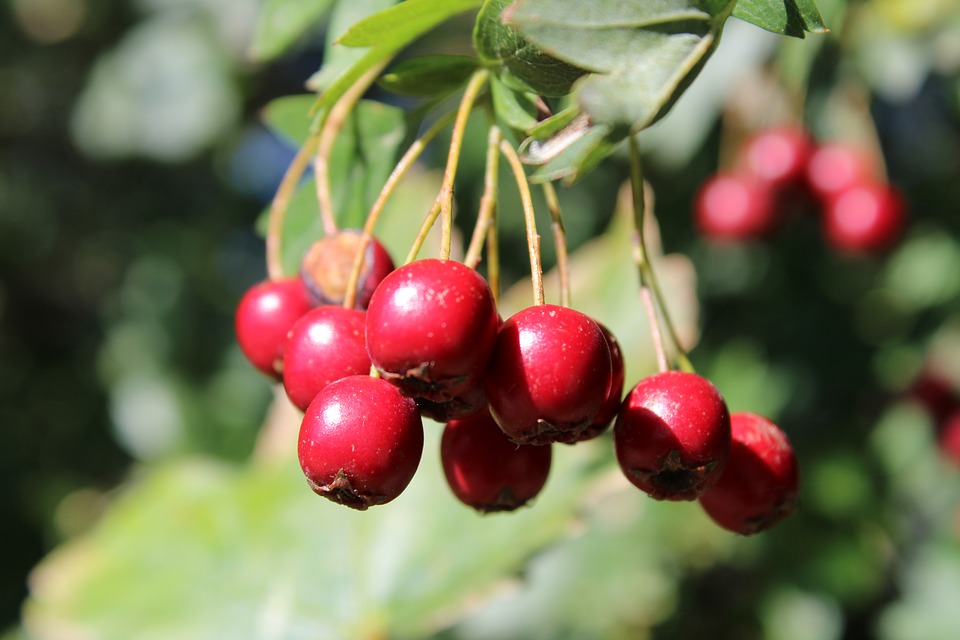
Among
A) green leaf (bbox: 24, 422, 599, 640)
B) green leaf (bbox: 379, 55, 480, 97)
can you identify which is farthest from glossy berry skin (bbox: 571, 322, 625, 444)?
Answer: green leaf (bbox: 24, 422, 599, 640)

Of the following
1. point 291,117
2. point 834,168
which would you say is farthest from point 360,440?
point 834,168

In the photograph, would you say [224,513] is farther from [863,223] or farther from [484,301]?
[863,223]

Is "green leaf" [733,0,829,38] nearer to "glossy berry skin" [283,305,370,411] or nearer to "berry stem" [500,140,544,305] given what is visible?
"berry stem" [500,140,544,305]

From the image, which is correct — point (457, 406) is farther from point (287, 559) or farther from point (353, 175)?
point (287, 559)

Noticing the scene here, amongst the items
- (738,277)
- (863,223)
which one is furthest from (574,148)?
(738,277)

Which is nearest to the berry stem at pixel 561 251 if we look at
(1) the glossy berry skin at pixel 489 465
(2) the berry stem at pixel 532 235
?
(2) the berry stem at pixel 532 235
